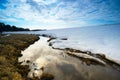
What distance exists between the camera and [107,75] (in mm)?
16156

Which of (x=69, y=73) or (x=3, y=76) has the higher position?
(x=3, y=76)

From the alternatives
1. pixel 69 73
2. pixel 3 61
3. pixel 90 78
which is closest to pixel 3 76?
pixel 3 61

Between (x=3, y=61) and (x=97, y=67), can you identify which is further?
(x=97, y=67)

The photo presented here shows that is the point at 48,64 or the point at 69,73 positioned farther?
the point at 48,64

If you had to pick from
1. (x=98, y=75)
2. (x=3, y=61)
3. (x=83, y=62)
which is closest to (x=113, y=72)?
(x=98, y=75)

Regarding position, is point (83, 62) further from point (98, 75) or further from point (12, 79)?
point (12, 79)

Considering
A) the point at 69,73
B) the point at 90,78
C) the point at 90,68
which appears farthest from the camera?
the point at 90,68

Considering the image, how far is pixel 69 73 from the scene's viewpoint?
54.5 ft

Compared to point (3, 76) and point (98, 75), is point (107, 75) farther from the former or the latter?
point (3, 76)

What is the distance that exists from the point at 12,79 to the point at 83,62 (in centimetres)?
1300

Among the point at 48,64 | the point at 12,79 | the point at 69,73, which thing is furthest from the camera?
the point at 48,64

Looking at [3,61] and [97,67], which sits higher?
[3,61]

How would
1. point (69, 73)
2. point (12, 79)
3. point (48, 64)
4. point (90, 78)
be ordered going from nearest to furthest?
point (12, 79) → point (90, 78) → point (69, 73) → point (48, 64)

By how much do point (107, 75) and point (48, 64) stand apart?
945 centimetres
